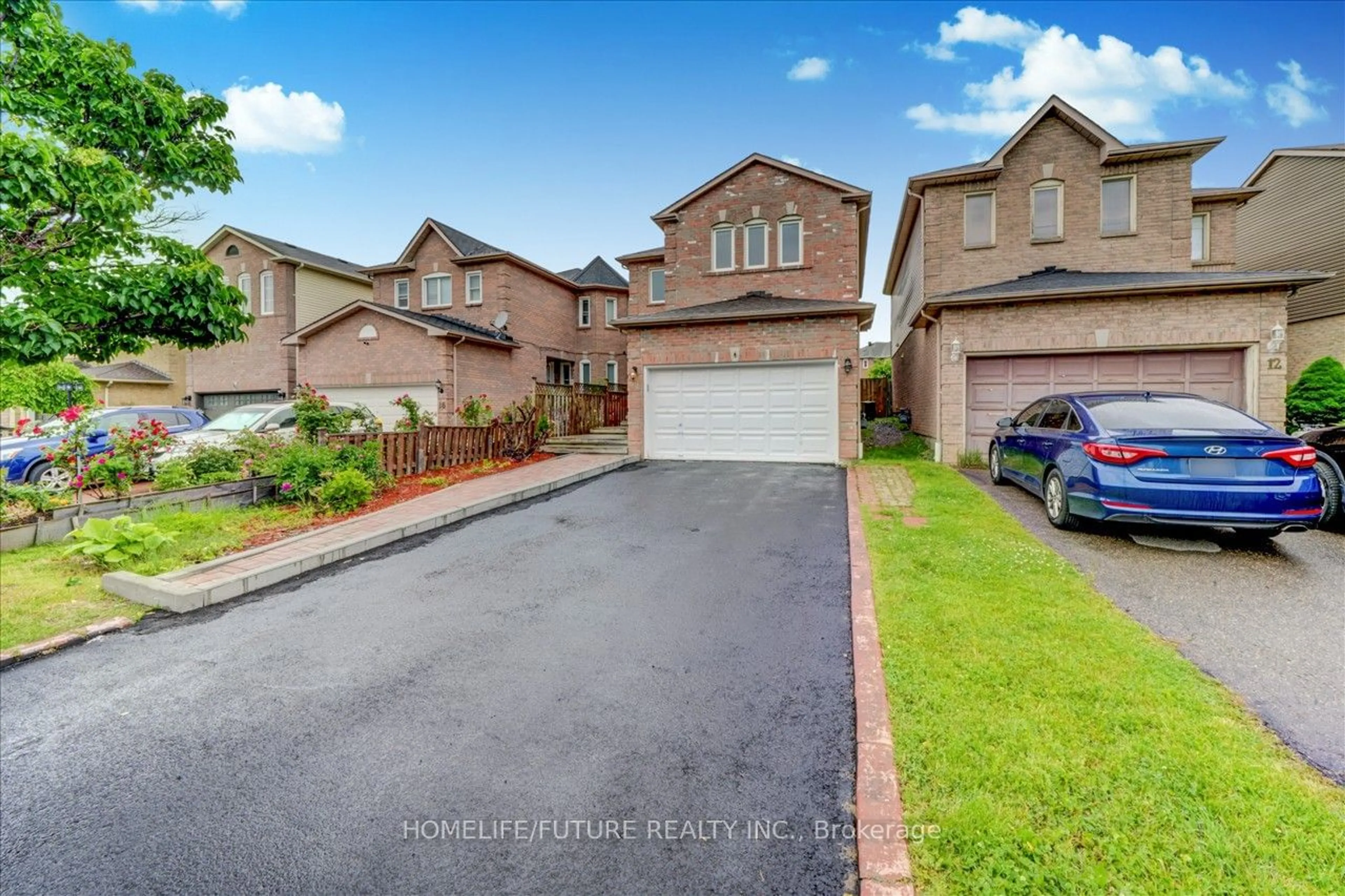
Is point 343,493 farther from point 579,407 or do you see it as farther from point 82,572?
point 579,407

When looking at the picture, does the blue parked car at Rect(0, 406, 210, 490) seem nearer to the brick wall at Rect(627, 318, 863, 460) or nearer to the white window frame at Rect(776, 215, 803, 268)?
the brick wall at Rect(627, 318, 863, 460)

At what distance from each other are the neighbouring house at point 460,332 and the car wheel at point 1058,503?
48.8ft

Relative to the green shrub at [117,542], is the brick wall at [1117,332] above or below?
above

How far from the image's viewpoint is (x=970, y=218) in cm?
1369

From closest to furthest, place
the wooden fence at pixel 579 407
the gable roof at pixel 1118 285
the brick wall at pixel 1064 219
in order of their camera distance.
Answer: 1. the gable roof at pixel 1118 285
2. the brick wall at pixel 1064 219
3. the wooden fence at pixel 579 407

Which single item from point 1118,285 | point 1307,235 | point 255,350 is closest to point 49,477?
point 255,350

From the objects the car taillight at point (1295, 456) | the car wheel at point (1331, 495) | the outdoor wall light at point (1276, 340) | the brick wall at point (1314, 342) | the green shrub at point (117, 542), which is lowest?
the green shrub at point (117, 542)

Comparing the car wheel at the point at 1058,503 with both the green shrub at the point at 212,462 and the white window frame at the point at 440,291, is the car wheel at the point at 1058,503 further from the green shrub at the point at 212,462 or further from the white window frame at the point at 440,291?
the white window frame at the point at 440,291

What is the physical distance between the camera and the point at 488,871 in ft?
6.53

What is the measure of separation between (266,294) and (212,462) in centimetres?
1694

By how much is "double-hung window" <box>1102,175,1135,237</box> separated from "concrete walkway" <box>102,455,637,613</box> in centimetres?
1411

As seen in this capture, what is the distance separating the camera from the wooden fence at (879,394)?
81.6 feet

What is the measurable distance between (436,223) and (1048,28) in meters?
19.3

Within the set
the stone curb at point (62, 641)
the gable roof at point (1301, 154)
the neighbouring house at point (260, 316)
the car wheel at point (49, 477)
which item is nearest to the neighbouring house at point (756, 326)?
the car wheel at point (49, 477)
